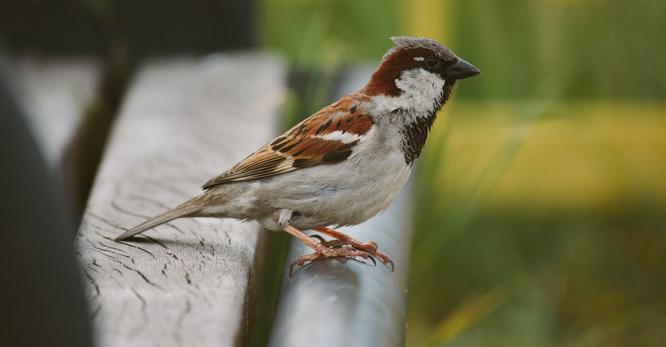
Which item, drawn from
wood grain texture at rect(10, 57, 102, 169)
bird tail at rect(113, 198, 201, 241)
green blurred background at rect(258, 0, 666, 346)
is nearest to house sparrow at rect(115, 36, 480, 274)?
bird tail at rect(113, 198, 201, 241)

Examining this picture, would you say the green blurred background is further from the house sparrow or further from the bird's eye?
the bird's eye

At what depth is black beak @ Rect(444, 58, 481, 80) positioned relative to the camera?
1092 millimetres

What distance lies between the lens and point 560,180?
9.45 feet

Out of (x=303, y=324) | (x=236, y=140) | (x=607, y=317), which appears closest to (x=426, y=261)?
(x=236, y=140)

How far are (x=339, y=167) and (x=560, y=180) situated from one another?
5.45 feet

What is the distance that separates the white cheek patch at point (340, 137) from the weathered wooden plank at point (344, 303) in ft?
0.43

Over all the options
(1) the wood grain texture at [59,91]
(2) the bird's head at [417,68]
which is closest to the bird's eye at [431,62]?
(2) the bird's head at [417,68]

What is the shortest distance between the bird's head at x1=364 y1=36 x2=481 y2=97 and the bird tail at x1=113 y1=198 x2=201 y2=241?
9.3 inches

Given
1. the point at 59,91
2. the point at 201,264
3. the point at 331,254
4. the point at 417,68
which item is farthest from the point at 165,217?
the point at 59,91

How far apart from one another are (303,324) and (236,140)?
2.17 ft

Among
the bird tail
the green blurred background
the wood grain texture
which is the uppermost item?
the bird tail

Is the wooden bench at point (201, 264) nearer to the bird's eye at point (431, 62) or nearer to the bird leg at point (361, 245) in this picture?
the bird leg at point (361, 245)

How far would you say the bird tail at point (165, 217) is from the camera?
4.02 feet

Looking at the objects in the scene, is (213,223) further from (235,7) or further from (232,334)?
(235,7)
